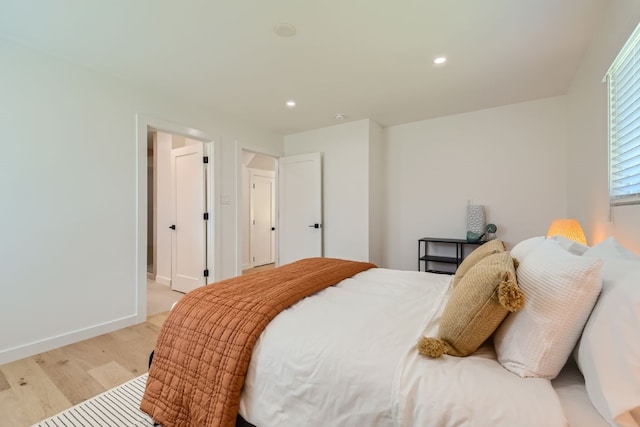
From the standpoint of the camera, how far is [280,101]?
10.9 ft

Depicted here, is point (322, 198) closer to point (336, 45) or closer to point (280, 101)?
point (280, 101)

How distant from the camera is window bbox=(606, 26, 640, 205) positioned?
143 centimetres

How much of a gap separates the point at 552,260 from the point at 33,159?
3.42m

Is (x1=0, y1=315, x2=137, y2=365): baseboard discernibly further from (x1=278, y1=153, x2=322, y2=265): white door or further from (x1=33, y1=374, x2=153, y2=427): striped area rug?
(x1=278, y1=153, x2=322, y2=265): white door

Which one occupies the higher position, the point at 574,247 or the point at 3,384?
the point at 574,247

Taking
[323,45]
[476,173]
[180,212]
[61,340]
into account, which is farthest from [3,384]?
[476,173]

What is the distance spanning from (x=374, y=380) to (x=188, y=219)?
11.8ft

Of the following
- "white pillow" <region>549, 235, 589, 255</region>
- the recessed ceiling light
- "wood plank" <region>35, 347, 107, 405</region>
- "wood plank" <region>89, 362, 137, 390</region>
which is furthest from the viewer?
the recessed ceiling light

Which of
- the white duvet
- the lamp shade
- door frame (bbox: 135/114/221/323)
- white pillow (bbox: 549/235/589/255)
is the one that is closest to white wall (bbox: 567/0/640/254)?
the lamp shade

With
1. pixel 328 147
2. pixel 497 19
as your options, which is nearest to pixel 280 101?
pixel 328 147

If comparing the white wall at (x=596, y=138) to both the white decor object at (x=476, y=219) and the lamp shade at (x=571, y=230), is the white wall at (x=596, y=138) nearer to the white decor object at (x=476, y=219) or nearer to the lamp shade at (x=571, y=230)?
the lamp shade at (x=571, y=230)

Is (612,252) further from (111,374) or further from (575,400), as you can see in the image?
(111,374)

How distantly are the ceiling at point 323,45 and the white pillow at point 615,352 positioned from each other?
1.88 m

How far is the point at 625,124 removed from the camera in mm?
1568
